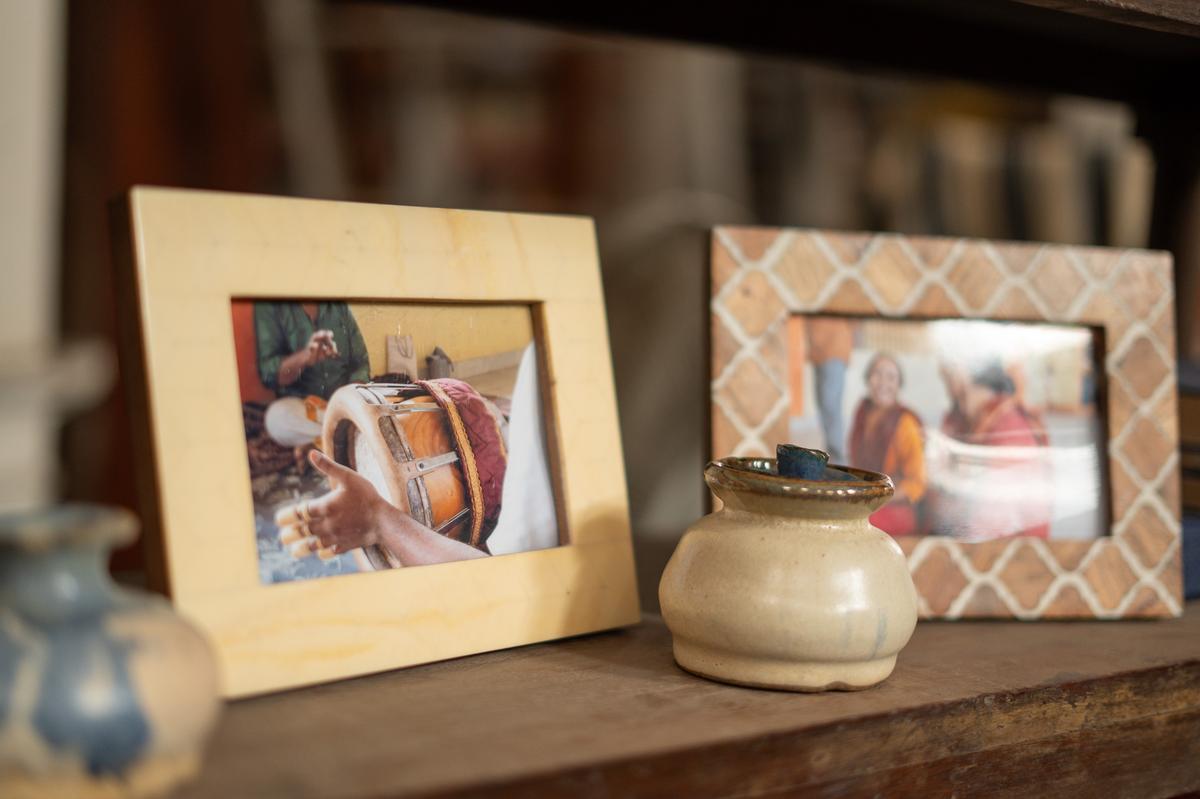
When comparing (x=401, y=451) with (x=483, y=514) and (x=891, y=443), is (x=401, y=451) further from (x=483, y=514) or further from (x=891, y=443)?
(x=891, y=443)

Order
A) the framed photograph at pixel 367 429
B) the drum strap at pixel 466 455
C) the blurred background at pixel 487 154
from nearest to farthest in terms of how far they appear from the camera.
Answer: the framed photograph at pixel 367 429 → the drum strap at pixel 466 455 → the blurred background at pixel 487 154

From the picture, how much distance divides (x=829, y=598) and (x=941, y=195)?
1804 mm

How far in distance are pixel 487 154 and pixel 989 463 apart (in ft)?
4.98

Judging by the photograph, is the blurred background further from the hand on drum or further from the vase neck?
the vase neck

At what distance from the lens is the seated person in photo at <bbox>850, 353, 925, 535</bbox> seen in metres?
0.82

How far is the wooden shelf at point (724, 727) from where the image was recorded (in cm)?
51

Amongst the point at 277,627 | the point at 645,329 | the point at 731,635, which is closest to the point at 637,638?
the point at 731,635

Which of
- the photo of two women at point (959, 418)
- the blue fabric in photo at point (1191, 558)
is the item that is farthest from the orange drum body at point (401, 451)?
the blue fabric in photo at point (1191, 558)

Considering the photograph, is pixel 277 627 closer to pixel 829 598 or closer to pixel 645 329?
pixel 829 598

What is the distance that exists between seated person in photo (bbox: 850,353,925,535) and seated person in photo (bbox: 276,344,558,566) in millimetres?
260

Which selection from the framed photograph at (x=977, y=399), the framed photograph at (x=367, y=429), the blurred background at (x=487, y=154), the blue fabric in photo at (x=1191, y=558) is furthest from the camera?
the blurred background at (x=487, y=154)

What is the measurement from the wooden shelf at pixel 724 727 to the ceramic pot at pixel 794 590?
0.8 inches

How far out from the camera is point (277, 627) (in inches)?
23.6

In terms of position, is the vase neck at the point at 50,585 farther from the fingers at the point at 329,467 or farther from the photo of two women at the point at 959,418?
the photo of two women at the point at 959,418
